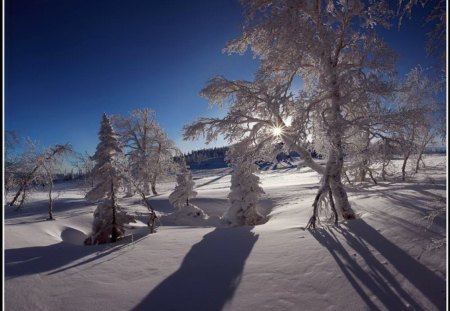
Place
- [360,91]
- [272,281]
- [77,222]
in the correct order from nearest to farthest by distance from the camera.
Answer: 1. [272,281]
2. [360,91]
3. [77,222]

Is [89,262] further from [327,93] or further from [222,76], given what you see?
[327,93]

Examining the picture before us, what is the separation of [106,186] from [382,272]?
474 inches

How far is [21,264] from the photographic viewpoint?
20.0ft

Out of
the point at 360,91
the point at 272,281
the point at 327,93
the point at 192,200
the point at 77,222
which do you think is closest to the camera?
the point at 272,281

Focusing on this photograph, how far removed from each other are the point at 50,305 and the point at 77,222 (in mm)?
13258

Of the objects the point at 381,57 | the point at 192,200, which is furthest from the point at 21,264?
the point at 192,200

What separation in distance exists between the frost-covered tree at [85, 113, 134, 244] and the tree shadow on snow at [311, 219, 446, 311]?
10.1 metres

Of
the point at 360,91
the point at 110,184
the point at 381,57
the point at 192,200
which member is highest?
the point at 381,57

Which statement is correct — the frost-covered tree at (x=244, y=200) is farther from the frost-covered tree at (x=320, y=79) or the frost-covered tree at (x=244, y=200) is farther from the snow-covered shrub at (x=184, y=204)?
the frost-covered tree at (x=320, y=79)

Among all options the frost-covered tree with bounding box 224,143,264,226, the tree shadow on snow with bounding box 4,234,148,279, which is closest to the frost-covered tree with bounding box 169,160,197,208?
the frost-covered tree with bounding box 224,143,264,226

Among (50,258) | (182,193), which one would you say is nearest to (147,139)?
(182,193)

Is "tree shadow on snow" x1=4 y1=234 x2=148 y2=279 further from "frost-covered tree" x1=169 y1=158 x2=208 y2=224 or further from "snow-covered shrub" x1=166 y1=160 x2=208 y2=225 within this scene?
"frost-covered tree" x1=169 y1=158 x2=208 y2=224

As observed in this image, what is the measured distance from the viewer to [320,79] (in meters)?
7.38

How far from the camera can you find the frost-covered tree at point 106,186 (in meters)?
11.9
